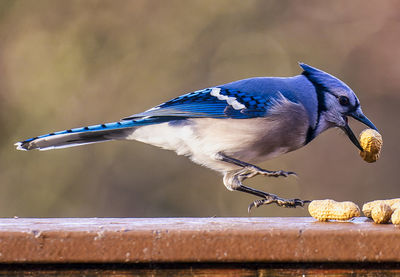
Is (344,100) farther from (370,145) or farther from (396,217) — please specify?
(396,217)

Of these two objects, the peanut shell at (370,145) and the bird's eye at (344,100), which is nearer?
the peanut shell at (370,145)

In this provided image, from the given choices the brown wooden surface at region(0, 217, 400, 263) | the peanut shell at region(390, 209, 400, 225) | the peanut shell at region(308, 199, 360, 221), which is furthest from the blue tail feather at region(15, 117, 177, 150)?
the peanut shell at region(390, 209, 400, 225)

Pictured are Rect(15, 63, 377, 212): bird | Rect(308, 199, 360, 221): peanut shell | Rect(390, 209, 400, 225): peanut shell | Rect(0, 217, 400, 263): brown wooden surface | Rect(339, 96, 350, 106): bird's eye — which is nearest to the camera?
Rect(0, 217, 400, 263): brown wooden surface

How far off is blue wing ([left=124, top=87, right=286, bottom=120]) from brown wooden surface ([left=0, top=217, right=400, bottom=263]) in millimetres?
1064

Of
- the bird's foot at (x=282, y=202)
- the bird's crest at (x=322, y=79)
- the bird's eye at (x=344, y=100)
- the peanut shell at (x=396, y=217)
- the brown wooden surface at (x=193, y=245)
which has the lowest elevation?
the bird's foot at (x=282, y=202)

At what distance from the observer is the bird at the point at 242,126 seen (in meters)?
2.12

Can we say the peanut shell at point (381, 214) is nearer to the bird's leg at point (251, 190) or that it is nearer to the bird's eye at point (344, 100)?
the bird's leg at point (251, 190)

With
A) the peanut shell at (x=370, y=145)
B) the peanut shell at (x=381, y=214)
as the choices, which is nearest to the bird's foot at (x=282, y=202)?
the peanut shell at (x=370, y=145)

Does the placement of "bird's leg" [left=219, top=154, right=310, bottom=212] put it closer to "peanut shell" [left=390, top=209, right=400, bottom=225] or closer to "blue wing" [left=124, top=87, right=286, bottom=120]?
"blue wing" [left=124, top=87, right=286, bottom=120]

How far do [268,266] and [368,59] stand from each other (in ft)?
8.87

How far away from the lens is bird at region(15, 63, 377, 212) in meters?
2.12

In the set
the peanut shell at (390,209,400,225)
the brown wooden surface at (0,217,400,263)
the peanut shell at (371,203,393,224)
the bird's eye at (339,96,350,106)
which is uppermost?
the bird's eye at (339,96,350,106)

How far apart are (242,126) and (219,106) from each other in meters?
0.13

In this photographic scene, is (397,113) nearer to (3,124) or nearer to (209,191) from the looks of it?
(209,191)
